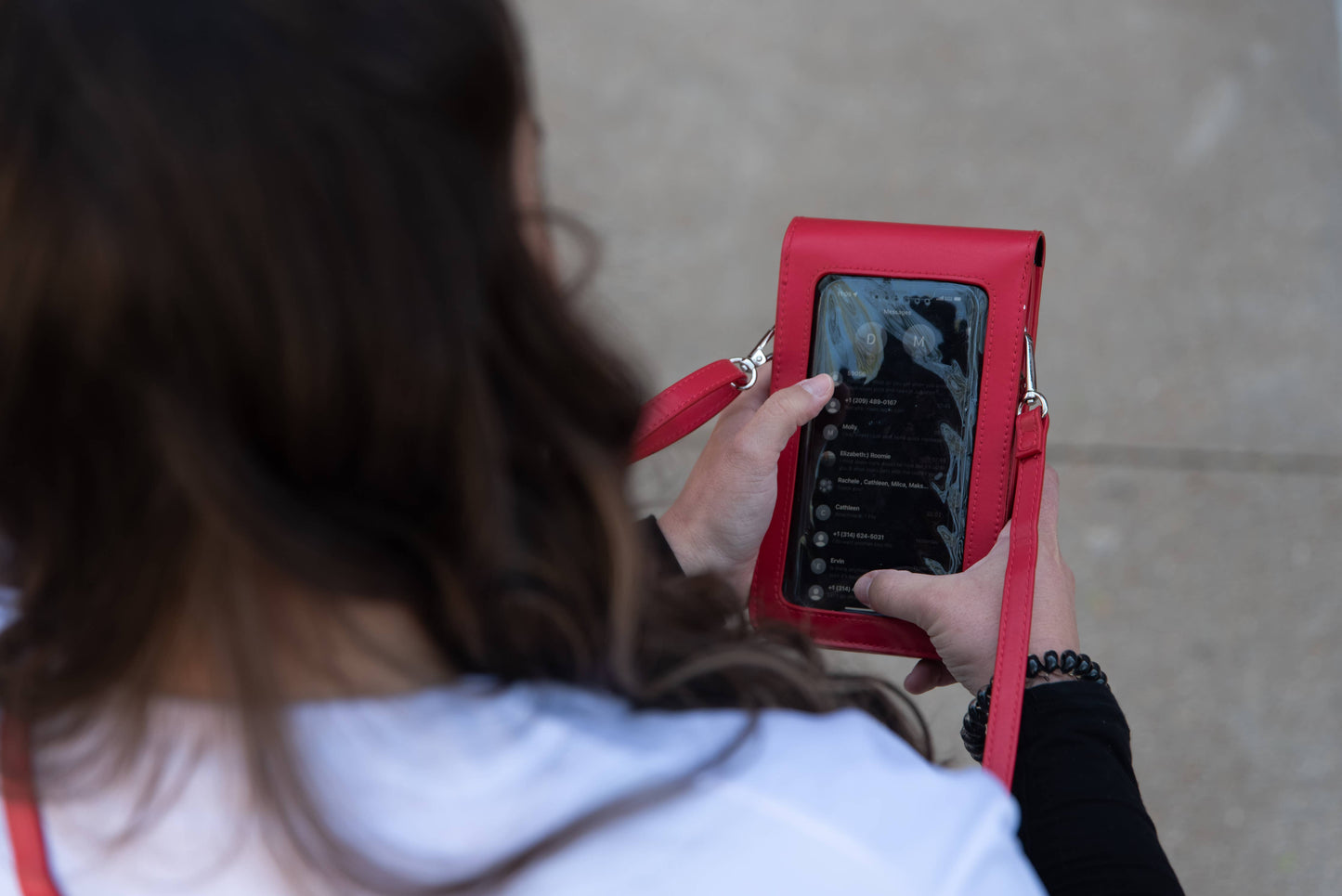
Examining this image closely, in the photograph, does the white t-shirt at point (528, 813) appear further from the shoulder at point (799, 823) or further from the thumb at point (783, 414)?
the thumb at point (783, 414)

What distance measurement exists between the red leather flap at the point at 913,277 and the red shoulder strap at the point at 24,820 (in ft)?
2.27

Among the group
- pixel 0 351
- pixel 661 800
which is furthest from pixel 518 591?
pixel 0 351

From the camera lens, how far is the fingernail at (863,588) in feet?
3.37

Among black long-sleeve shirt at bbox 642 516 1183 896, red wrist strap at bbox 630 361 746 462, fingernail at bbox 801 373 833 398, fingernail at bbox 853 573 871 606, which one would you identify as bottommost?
black long-sleeve shirt at bbox 642 516 1183 896

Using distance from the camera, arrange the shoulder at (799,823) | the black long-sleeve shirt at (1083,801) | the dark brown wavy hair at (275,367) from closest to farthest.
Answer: the dark brown wavy hair at (275,367) → the shoulder at (799,823) → the black long-sleeve shirt at (1083,801)

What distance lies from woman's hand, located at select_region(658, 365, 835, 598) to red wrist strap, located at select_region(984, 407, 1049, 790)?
0.20m

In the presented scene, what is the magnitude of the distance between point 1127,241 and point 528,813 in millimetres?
1943

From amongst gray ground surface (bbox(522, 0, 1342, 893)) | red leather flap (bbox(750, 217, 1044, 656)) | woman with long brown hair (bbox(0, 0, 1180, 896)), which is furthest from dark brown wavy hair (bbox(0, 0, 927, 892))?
gray ground surface (bbox(522, 0, 1342, 893))

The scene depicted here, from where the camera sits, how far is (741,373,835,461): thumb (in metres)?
0.99

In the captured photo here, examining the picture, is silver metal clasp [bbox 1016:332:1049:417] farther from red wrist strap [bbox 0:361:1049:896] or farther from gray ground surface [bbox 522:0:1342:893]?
gray ground surface [bbox 522:0:1342:893]

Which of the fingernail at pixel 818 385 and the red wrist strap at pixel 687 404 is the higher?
the fingernail at pixel 818 385

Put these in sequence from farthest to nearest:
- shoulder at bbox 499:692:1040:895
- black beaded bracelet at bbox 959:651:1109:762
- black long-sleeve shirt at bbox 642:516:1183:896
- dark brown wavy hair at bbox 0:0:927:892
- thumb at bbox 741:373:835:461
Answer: thumb at bbox 741:373:835:461 → black beaded bracelet at bbox 959:651:1109:762 → black long-sleeve shirt at bbox 642:516:1183:896 → shoulder at bbox 499:692:1040:895 → dark brown wavy hair at bbox 0:0:927:892

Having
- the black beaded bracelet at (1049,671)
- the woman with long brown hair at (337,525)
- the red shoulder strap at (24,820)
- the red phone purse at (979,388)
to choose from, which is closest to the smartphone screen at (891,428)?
the red phone purse at (979,388)

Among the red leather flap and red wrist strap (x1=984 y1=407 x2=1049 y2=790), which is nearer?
red wrist strap (x1=984 y1=407 x2=1049 y2=790)
